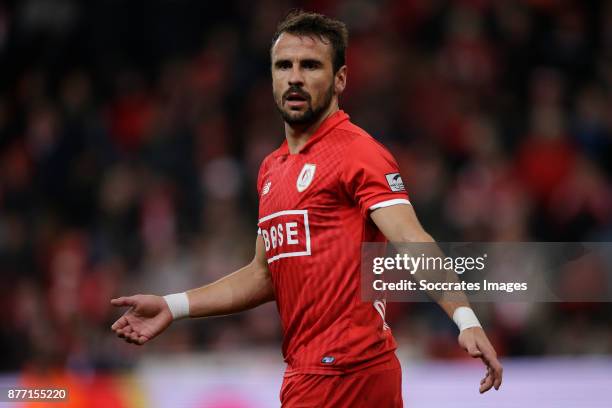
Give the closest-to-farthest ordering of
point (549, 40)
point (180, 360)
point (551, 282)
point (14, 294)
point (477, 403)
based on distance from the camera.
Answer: point (551, 282)
point (477, 403)
point (180, 360)
point (14, 294)
point (549, 40)

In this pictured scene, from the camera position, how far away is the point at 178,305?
4.62 metres

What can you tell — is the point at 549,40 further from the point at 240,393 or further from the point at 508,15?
the point at 240,393

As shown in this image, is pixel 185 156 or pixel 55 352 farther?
pixel 185 156

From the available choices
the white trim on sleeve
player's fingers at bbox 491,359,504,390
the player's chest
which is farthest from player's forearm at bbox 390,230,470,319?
the player's chest

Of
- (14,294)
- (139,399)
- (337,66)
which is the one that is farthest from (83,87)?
(337,66)

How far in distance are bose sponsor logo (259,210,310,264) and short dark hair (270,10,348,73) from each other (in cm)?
61

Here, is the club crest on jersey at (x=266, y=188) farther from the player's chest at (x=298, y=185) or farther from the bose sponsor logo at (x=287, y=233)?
the bose sponsor logo at (x=287, y=233)

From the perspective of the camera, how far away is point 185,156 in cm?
1055

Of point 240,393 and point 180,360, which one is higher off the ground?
point 180,360

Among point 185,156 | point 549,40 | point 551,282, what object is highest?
point 549,40

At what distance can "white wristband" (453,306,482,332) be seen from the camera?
3809 mm

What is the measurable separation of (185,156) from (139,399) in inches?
175

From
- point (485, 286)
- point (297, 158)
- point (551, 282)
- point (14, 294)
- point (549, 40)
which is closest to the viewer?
point (297, 158)

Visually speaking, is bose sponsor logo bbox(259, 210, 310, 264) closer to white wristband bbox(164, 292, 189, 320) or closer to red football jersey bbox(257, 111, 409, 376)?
red football jersey bbox(257, 111, 409, 376)
